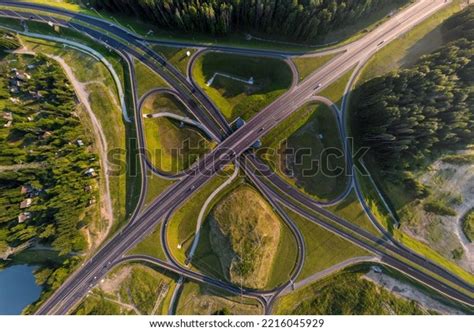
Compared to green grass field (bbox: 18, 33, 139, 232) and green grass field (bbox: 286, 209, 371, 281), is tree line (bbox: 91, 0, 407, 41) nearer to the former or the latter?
green grass field (bbox: 18, 33, 139, 232)

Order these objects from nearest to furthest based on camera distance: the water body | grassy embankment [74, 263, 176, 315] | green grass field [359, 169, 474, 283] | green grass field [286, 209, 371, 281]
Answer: green grass field [359, 169, 474, 283] → grassy embankment [74, 263, 176, 315] → green grass field [286, 209, 371, 281] → the water body

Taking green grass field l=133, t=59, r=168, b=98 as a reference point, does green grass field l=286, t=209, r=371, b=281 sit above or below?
below

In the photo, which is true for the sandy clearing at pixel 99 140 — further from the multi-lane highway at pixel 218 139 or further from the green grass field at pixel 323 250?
the green grass field at pixel 323 250

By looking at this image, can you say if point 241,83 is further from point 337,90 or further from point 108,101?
point 108,101

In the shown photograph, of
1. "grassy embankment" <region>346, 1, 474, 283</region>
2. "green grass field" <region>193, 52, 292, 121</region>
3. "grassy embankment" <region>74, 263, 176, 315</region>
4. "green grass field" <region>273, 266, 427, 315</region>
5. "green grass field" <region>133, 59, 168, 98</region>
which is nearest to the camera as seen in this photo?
"green grass field" <region>273, 266, 427, 315</region>

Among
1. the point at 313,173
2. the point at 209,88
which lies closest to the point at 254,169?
the point at 313,173

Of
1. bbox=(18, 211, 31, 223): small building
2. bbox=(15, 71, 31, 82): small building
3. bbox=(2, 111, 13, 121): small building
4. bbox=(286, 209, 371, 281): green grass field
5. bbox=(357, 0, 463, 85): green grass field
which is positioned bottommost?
bbox=(286, 209, 371, 281): green grass field

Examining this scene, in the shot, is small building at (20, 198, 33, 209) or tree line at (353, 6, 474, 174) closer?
tree line at (353, 6, 474, 174)

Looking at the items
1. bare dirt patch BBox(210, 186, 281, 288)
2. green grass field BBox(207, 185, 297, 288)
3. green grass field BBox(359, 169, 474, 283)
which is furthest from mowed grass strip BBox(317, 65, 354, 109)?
bare dirt patch BBox(210, 186, 281, 288)
